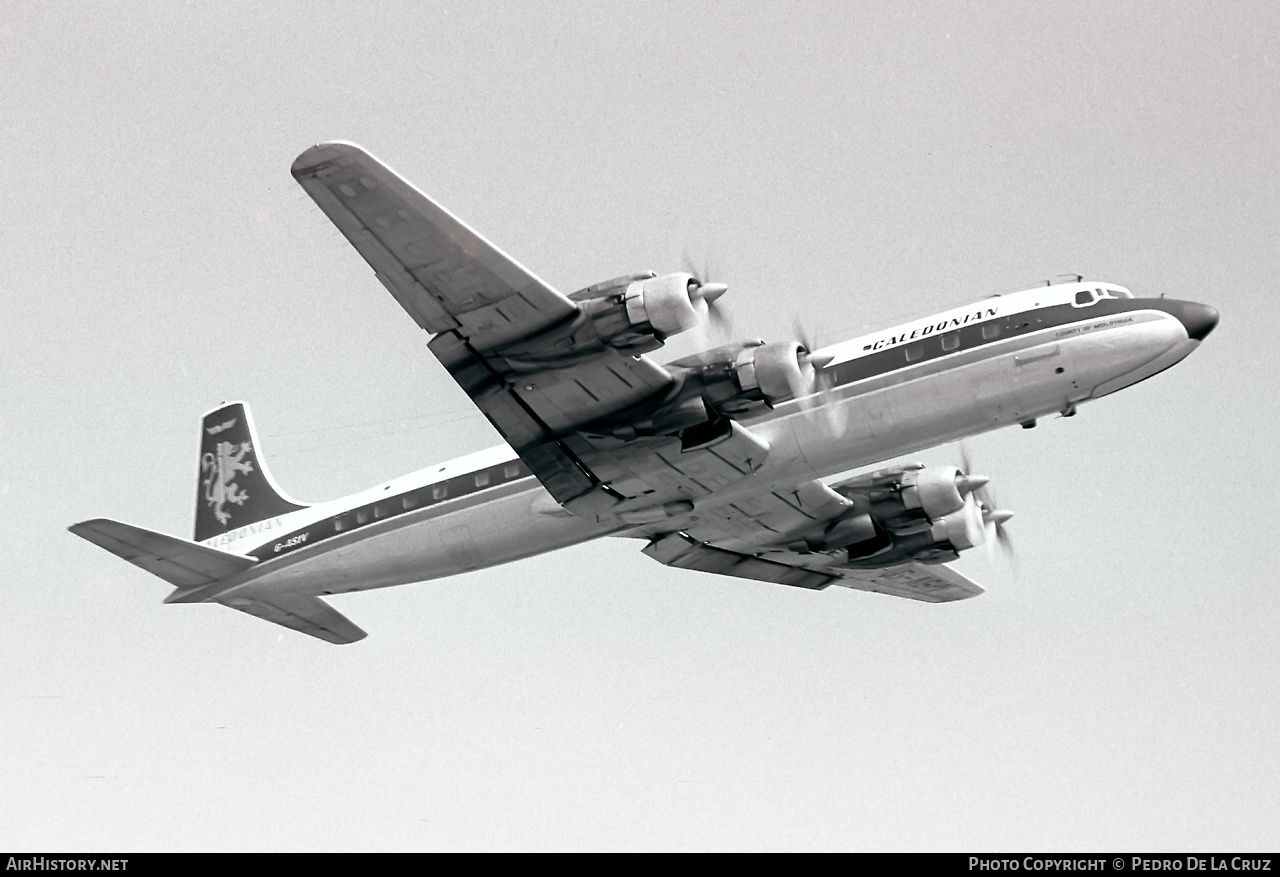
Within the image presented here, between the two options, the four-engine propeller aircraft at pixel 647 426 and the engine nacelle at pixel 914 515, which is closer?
the four-engine propeller aircraft at pixel 647 426

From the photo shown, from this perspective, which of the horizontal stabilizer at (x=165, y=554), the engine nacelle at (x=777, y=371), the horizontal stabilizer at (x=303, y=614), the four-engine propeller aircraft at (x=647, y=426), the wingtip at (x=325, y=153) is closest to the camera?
the wingtip at (x=325, y=153)

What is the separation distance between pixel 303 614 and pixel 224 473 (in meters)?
6.22

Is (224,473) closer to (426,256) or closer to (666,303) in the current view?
(426,256)

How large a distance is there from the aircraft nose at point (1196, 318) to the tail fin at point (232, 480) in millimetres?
23759

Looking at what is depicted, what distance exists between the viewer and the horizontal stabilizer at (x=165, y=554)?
106 ft

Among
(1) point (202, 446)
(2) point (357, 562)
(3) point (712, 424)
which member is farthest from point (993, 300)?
(1) point (202, 446)

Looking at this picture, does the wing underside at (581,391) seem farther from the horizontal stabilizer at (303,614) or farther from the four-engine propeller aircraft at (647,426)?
the horizontal stabilizer at (303,614)

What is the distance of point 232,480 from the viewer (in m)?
41.6

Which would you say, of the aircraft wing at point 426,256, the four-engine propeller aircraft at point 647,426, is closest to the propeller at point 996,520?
the four-engine propeller aircraft at point 647,426

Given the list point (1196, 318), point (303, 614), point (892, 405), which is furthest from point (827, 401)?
point (303, 614)

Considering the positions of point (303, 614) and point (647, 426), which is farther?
point (303, 614)

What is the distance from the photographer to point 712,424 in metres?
30.5
